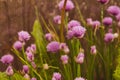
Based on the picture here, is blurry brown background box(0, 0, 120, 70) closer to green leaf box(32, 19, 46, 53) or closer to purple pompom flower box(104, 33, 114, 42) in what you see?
green leaf box(32, 19, 46, 53)

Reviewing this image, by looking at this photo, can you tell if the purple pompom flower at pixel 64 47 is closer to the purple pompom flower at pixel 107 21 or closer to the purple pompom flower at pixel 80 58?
the purple pompom flower at pixel 80 58

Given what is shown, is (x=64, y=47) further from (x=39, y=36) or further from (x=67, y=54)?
(x=39, y=36)

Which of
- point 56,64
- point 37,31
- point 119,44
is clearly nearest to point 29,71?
point 56,64

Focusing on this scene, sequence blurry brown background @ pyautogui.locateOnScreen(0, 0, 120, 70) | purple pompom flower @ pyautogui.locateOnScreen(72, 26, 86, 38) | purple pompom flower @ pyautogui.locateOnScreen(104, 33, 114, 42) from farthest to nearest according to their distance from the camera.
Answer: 1. blurry brown background @ pyautogui.locateOnScreen(0, 0, 120, 70)
2. purple pompom flower @ pyautogui.locateOnScreen(104, 33, 114, 42)
3. purple pompom flower @ pyautogui.locateOnScreen(72, 26, 86, 38)

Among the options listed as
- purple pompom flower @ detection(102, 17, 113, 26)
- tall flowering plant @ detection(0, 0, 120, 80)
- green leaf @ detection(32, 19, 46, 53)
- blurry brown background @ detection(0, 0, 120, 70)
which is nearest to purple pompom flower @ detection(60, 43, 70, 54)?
tall flowering plant @ detection(0, 0, 120, 80)

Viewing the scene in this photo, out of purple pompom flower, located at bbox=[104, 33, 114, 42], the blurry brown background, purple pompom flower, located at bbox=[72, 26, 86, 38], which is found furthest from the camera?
the blurry brown background

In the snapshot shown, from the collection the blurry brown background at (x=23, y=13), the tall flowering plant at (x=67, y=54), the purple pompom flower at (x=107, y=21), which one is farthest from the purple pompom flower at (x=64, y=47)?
the blurry brown background at (x=23, y=13)

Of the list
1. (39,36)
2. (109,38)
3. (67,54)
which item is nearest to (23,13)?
(39,36)
